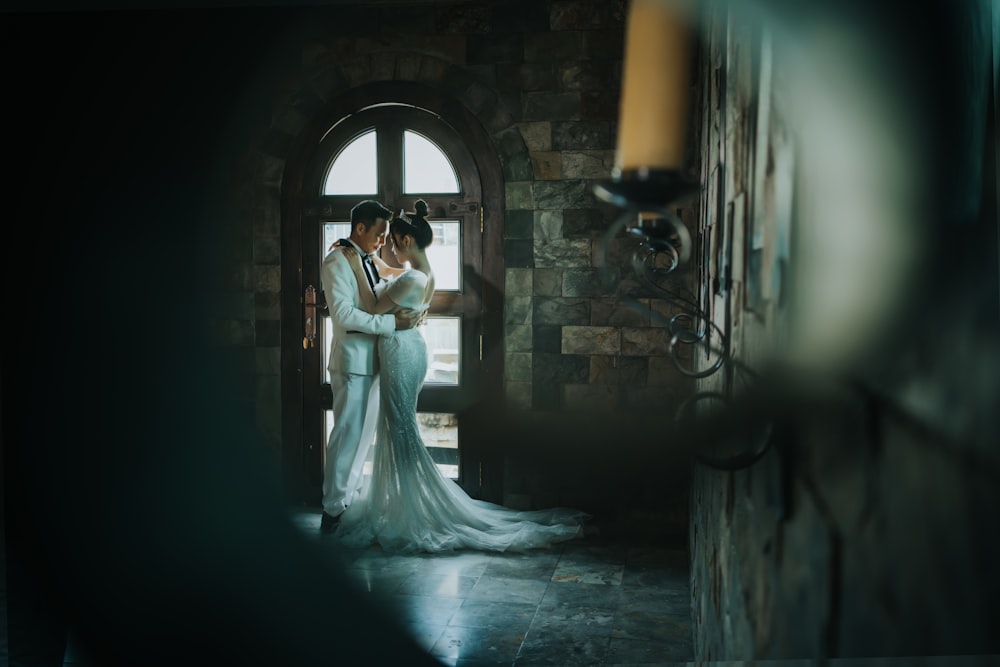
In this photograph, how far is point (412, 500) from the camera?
3.29 m

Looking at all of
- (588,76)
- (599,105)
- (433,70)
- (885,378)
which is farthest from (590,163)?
(885,378)

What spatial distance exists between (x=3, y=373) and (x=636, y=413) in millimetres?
2290

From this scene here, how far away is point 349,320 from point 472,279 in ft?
1.96

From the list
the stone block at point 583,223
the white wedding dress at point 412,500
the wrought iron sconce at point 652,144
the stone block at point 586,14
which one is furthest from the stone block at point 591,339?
the wrought iron sconce at point 652,144

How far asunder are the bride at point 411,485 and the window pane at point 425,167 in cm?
20

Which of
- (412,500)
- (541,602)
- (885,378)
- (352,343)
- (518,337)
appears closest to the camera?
(885,378)

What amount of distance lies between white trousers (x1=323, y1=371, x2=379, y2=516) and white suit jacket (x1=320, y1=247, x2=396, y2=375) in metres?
0.06

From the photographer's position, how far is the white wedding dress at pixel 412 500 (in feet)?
10.5

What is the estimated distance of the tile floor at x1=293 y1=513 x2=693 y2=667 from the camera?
228 centimetres

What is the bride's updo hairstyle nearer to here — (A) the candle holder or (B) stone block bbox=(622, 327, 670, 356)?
(B) stone block bbox=(622, 327, 670, 356)

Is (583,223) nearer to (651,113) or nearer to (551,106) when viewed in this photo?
(551,106)

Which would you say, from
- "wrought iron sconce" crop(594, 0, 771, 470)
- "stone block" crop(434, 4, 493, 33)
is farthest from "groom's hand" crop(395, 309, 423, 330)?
"wrought iron sconce" crop(594, 0, 771, 470)

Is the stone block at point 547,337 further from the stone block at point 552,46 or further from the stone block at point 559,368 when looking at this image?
the stone block at point 552,46

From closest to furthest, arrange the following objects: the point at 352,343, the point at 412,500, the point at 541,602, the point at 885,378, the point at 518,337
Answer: the point at 885,378 → the point at 541,602 → the point at 412,500 → the point at 352,343 → the point at 518,337
